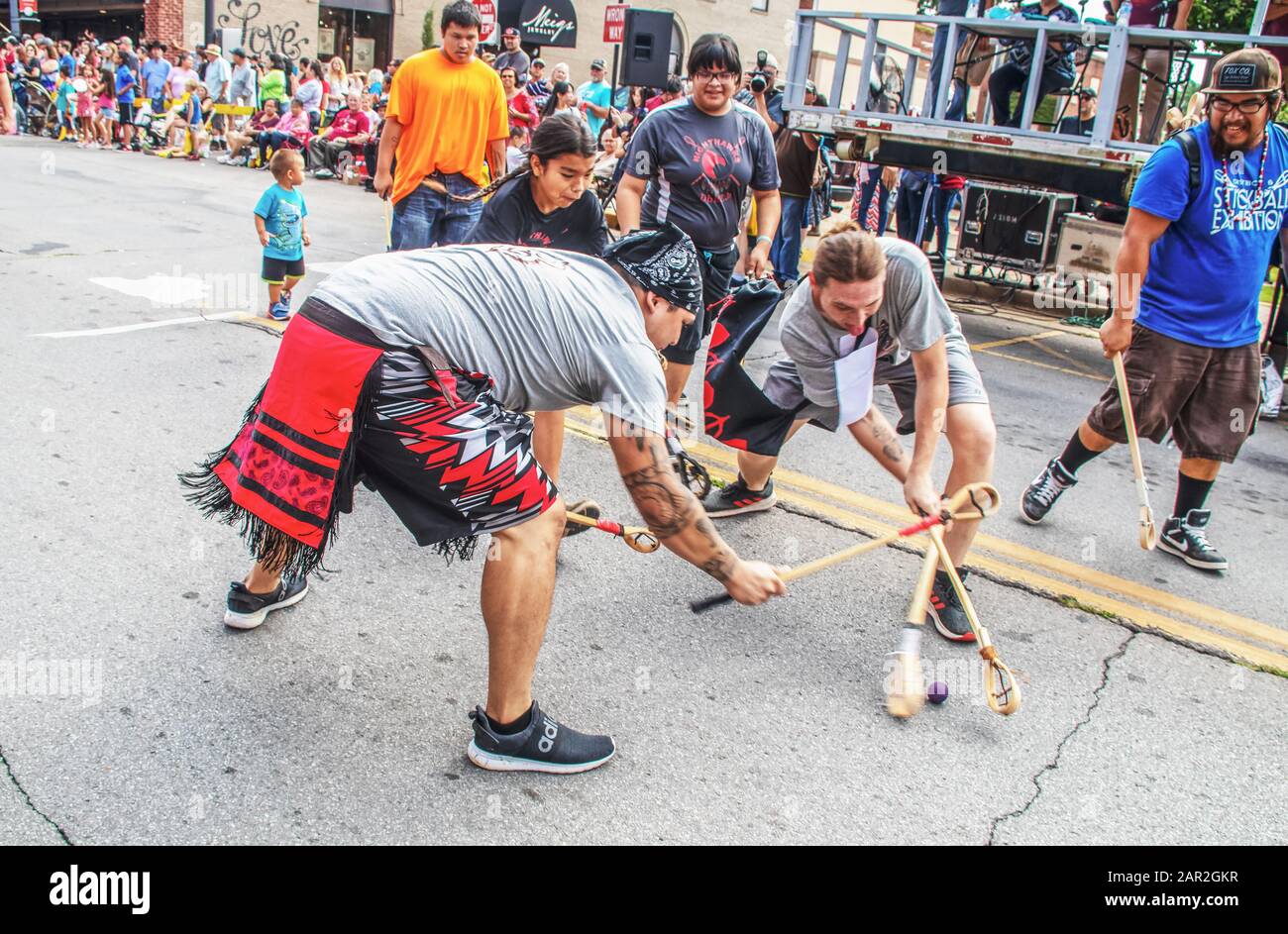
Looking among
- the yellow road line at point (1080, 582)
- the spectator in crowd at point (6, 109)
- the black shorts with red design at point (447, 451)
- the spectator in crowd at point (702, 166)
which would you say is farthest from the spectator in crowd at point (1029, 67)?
the spectator in crowd at point (6, 109)

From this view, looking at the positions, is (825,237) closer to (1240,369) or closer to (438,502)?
(438,502)

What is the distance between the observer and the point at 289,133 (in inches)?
681

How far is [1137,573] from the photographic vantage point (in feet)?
13.7

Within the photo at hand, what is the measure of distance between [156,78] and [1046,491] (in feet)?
65.9

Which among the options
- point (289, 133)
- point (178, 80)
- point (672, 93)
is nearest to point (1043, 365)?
point (672, 93)

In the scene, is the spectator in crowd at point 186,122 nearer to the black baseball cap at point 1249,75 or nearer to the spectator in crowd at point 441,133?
the spectator in crowd at point 441,133

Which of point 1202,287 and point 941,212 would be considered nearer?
point 1202,287

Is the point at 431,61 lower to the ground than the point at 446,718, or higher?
higher

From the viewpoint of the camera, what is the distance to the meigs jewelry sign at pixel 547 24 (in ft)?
71.5

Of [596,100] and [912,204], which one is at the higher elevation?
[596,100]

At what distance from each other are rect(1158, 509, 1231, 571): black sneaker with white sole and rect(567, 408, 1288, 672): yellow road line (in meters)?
0.38

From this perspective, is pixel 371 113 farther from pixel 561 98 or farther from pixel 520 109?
pixel 520 109
